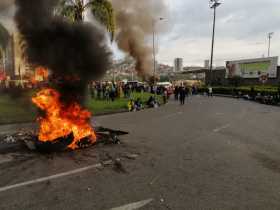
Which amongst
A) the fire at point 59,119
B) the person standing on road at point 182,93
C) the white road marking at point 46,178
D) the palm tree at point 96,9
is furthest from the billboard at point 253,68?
the white road marking at point 46,178

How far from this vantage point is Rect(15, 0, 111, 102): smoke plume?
246 inches

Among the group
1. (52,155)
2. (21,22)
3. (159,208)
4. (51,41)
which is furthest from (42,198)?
(21,22)

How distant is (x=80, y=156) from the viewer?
5.26 m

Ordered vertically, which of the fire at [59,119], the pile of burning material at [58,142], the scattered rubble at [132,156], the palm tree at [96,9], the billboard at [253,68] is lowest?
the scattered rubble at [132,156]

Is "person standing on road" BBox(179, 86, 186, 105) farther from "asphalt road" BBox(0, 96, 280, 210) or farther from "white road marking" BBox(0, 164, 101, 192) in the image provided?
"white road marking" BBox(0, 164, 101, 192)

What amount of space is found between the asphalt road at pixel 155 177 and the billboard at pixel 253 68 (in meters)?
28.1

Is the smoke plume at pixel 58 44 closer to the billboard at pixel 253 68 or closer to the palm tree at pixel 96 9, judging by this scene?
the palm tree at pixel 96 9

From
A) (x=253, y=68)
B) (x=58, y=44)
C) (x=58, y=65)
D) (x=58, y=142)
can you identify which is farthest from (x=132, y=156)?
(x=253, y=68)

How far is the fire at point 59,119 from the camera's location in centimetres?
585

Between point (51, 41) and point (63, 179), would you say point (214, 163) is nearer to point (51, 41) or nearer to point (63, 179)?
point (63, 179)

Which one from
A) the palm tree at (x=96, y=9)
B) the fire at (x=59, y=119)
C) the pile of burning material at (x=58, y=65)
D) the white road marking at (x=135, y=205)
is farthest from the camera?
the palm tree at (x=96, y=9)

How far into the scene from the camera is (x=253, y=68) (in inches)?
1345

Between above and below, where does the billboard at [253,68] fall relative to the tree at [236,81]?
above

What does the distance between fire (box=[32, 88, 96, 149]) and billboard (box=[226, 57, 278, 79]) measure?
30901 mm
